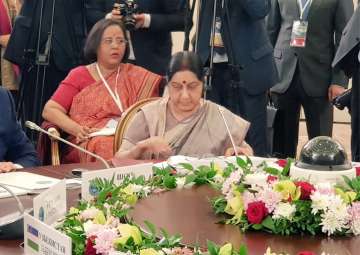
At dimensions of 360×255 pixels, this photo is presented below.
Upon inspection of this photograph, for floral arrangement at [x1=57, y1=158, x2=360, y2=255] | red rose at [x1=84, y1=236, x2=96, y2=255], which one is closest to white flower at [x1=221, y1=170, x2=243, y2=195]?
floral arrangement at [x1=57, y1=158, x2=360, y2=255]

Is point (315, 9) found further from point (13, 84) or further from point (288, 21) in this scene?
point (13, 84)

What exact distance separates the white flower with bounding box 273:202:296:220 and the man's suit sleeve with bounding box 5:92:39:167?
1551mm

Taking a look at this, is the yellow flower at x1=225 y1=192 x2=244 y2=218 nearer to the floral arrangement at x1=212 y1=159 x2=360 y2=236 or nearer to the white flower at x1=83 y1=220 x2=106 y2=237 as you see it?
the floral arrangement at x1=212 y1=159 x2=360 y2=236

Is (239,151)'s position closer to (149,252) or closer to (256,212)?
(256,212)

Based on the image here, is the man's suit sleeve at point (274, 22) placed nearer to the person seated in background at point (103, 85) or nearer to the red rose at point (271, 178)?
the person seated in background at point (103, 85)

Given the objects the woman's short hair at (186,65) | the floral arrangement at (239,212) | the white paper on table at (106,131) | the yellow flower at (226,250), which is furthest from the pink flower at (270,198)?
the white paper on table at (106,131)

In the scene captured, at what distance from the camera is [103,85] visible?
430cm

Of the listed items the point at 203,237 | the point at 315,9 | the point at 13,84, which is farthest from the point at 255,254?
the point at 13,84

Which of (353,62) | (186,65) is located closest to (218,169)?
(186,65)

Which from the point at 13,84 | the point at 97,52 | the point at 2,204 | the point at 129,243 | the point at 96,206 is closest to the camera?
the point at 129,243

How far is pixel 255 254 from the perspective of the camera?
164cm

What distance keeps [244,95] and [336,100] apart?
1.75ft

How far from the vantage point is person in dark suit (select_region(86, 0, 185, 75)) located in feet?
14.7

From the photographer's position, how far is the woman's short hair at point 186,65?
3.45m
